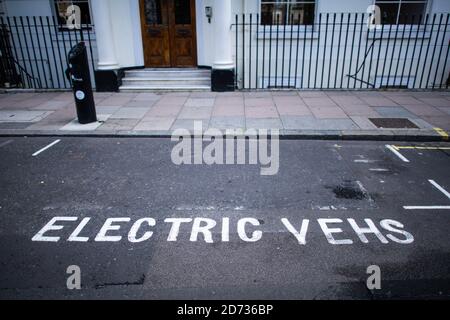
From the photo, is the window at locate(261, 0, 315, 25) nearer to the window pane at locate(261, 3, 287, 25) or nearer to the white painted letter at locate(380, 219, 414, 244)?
the window pane at locate(261, 3, 287, 25)

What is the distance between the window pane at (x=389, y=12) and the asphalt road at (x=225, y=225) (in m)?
7.03

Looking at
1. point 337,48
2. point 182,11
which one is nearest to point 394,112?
point 337,48

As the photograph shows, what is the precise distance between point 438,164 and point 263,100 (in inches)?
181

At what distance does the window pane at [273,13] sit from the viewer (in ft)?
35.4

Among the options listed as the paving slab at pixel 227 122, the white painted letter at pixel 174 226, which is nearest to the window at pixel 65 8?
the paving slab at pixel 227 122

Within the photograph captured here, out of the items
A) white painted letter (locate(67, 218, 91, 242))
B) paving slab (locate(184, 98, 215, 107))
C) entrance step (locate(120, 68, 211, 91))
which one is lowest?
white painted letter (locate(67, 218, 91, 242))

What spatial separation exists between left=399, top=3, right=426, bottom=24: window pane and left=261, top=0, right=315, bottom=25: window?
302 cm

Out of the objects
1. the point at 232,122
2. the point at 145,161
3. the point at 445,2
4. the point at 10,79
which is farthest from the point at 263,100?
the point at 10,79

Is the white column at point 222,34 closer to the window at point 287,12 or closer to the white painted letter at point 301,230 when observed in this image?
the window at point 287,12

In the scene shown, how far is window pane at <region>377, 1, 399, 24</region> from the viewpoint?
1095cm

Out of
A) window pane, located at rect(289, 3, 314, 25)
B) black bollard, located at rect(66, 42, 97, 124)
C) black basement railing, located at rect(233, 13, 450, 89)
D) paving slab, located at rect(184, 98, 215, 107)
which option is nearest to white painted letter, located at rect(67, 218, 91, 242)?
black bollard, located at rect(66, 42, 97, 124)

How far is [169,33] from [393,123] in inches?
286

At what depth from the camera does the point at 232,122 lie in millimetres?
7184

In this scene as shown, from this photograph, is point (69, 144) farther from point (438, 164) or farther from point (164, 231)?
point (438, 164)
